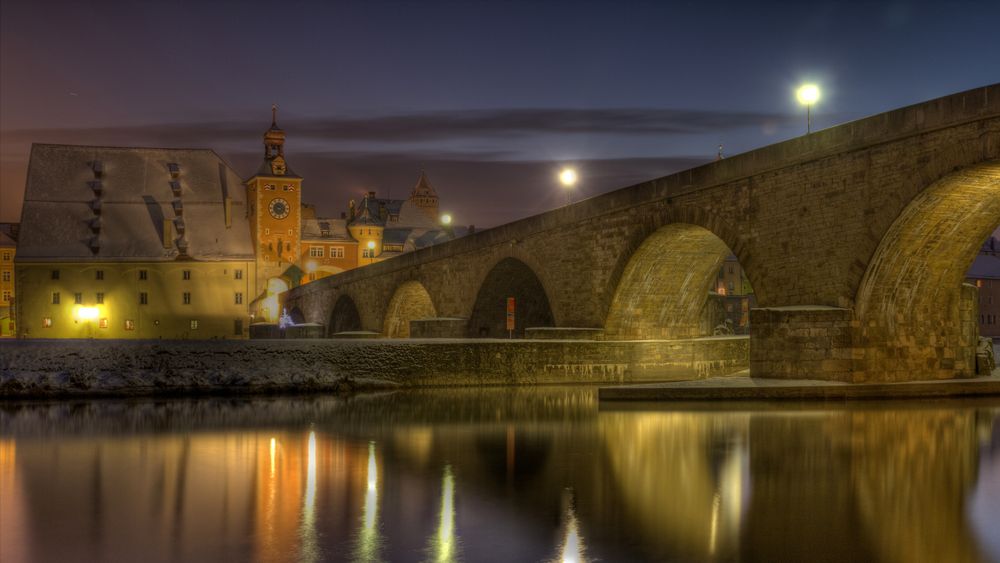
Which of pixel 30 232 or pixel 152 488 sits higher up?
pixel 30 232

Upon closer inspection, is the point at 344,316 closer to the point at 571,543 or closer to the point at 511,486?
the point at 511,486

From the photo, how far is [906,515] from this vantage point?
8.77 meters

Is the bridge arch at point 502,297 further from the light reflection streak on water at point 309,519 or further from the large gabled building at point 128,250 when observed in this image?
the large gabled building at point 128,250

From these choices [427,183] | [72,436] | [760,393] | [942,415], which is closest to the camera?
[72,436]

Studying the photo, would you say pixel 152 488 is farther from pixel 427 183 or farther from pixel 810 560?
pixel 427 183

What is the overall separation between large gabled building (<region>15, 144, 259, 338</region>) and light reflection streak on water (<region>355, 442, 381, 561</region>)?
217 ft

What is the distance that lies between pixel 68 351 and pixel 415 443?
12385mm

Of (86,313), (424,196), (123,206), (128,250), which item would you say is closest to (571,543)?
(86,313)

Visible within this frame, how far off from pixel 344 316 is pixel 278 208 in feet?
119

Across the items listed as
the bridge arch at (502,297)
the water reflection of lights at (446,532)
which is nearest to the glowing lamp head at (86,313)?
the bridge arch at (502,297)

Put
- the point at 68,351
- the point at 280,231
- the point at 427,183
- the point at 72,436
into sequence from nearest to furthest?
the point at 72,436
the point at 68,351
the point at 280,231
the point at 427,183

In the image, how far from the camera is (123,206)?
257 feet

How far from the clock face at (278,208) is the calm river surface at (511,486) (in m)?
75.5

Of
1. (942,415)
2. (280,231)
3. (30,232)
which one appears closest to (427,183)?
(280,231)
